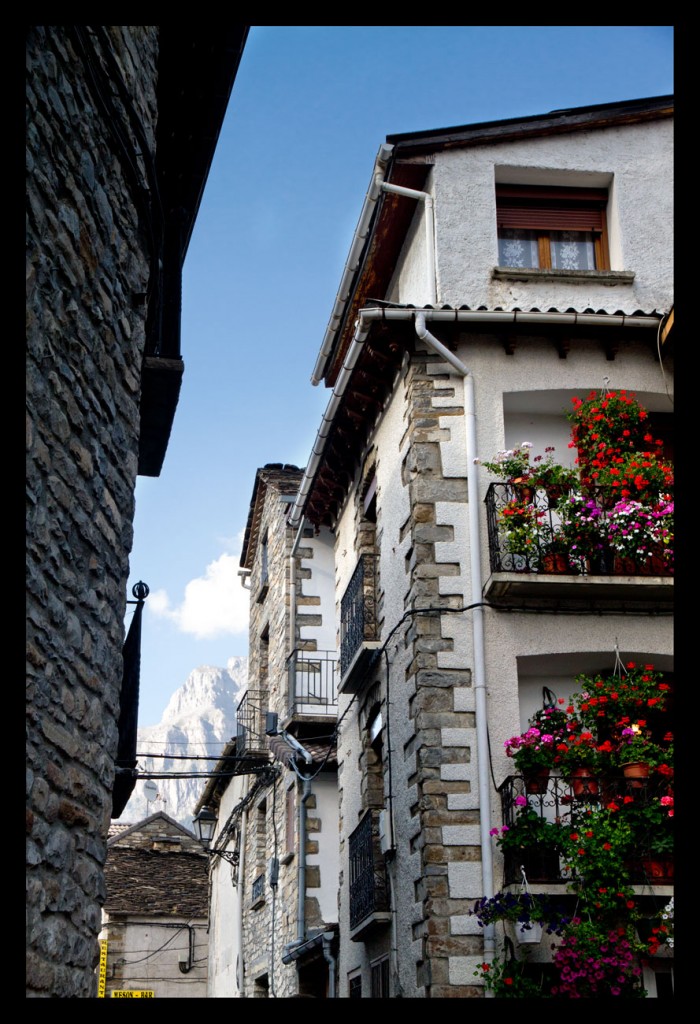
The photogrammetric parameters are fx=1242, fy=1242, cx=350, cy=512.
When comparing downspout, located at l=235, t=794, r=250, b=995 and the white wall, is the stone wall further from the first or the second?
downspout, located at l=235, t=794, r=250, b=995

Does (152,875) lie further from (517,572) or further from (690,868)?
(690,868)

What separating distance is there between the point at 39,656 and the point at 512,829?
18.3 ft

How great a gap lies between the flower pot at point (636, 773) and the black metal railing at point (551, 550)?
1.58 meters

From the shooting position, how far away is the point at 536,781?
9.51 meters

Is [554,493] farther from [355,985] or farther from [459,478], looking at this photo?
[355,985]

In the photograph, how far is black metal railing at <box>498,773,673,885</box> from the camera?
30.0ft

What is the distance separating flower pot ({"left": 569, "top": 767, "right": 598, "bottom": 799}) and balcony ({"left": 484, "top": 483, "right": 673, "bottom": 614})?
57.9 inches

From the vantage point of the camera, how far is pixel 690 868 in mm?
2607

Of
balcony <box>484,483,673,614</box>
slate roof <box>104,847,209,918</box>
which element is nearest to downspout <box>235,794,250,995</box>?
slate roof <box>104,847,209,918</box>

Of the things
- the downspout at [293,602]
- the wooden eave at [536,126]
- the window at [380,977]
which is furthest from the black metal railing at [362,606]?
the wooden eave at [536,126]

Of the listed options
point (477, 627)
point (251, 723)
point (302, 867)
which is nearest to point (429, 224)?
point (477, 627)

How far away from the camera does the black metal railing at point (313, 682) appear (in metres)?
16.5

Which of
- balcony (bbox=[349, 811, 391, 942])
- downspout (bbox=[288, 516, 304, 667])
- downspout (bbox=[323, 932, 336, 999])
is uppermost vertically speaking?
downspout (bbox=[288, 516, 304, 667])

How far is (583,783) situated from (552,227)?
550 cm
